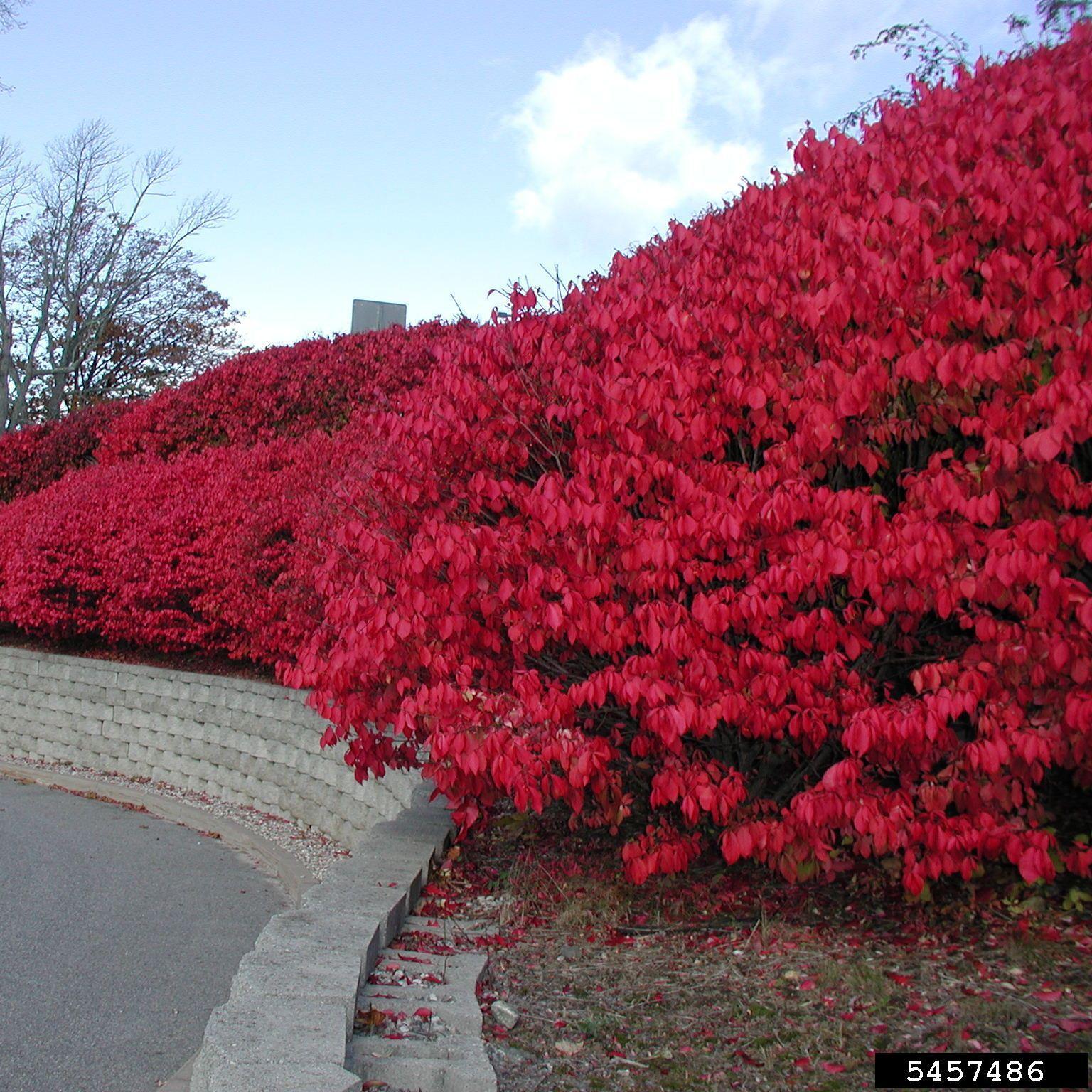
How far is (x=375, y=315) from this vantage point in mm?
15539

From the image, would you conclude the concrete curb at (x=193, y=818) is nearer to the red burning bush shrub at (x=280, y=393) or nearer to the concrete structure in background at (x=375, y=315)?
the red burning bush shrub at (x=280, y=393)

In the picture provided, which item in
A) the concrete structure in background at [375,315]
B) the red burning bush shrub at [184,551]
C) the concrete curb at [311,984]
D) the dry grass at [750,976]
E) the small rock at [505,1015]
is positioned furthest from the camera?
the concrete structure in background at [375,315]

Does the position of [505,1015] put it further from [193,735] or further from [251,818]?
[193,735]

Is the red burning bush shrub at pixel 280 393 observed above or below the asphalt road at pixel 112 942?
above

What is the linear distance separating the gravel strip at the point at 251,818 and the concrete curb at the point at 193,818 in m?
0.07

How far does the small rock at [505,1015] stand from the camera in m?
3.75

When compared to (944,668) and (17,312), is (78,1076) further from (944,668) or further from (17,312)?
(17,312)

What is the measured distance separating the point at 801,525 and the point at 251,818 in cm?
692

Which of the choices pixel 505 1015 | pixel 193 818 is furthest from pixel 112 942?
pixel 193 818

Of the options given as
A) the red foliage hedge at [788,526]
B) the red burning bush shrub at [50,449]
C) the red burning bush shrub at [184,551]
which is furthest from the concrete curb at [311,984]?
the red burning bush shrub at [50,449]

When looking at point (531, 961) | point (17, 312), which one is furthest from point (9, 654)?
point (17, 312)

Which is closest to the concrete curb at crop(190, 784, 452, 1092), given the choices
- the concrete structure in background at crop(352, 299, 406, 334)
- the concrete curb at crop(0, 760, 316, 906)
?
the concrete curb at crop(0, 760, 316, 906)

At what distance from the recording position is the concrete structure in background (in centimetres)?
1536

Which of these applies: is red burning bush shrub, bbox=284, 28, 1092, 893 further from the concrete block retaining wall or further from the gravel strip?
the gravel strip
